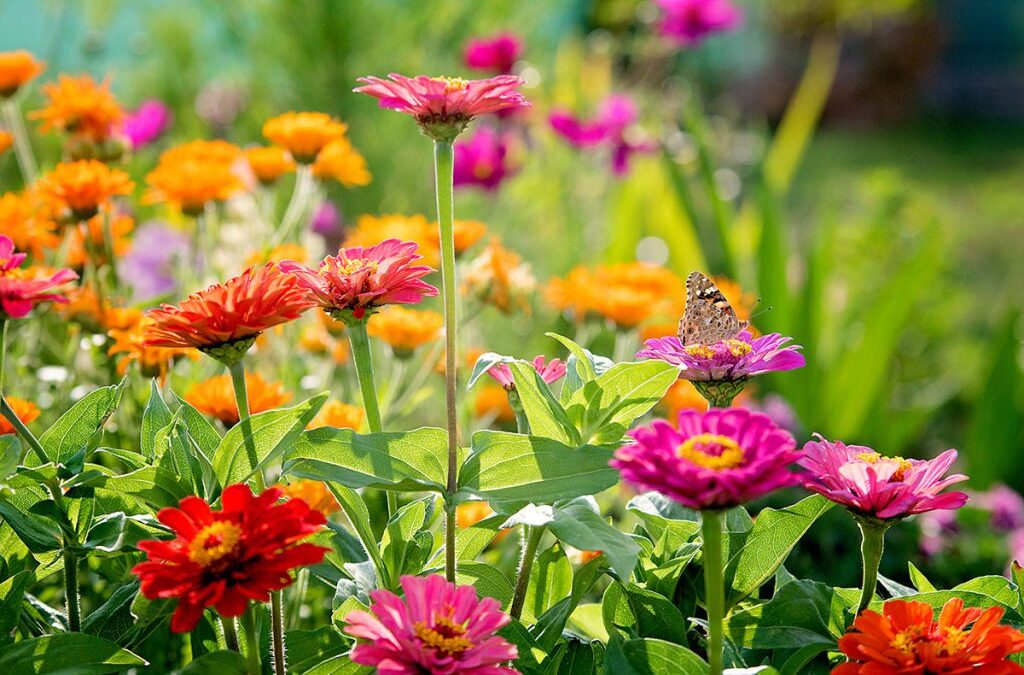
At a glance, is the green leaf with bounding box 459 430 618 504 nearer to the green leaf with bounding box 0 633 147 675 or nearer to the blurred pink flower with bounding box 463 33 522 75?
the green leaf with bounding box 0 633 147 675

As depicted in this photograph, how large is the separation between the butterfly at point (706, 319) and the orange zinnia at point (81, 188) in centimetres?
47

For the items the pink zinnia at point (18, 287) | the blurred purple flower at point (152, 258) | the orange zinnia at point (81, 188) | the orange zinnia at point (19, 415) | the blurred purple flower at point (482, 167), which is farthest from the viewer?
the blurred purple flower at point (482, 167)

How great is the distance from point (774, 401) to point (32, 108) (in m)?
1.39

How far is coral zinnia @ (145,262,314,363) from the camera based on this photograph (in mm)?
511

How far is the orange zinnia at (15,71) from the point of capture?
1.02 m

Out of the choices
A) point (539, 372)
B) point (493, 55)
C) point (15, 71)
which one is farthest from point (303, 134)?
point (493, 55)

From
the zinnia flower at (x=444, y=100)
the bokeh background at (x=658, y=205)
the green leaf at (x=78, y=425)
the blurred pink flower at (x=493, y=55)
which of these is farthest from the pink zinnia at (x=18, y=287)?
the blurred pink flower at (x=493, y=55)

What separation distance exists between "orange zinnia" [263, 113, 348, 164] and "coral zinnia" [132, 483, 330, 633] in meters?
0.52

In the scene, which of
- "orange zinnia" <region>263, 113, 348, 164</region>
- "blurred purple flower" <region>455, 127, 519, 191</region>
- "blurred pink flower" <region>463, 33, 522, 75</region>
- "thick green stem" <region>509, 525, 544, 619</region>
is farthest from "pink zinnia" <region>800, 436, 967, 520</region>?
"blurred pink flower" <region>463, 33, 522, 75</region>

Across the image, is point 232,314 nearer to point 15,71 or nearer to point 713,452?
point 713,452

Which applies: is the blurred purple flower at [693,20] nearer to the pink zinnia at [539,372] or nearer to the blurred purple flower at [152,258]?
the blurred purple flower at [152,258]

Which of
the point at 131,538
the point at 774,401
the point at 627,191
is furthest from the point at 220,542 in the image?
the point at 627,191

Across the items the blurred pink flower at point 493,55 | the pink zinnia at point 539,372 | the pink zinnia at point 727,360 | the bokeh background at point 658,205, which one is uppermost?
the blurred pink flower at point 493,55

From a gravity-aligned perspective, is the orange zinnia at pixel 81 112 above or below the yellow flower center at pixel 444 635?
above
